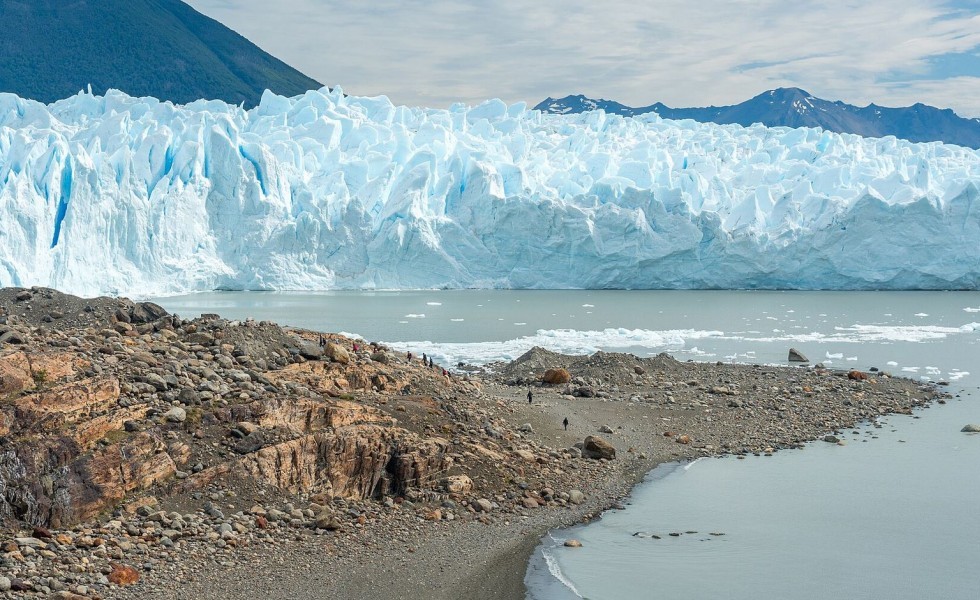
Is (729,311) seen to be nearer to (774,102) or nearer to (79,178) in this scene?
(79,178)

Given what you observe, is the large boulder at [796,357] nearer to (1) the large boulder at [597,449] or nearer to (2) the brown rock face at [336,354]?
(1) the large boulder at [597,449]

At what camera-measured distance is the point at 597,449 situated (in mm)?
10625

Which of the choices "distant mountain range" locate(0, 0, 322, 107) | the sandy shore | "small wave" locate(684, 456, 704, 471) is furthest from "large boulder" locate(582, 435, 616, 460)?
"distant mountain range" locate(0, 0, 322, 107)

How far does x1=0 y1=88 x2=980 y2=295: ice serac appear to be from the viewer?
4038 cm

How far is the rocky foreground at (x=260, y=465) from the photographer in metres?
6.55

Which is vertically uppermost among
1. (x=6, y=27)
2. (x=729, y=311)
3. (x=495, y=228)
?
(x=6, y=27)

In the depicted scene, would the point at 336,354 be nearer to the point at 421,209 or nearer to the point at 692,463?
the point at 692,463

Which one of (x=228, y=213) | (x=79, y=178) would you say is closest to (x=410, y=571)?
(x=79, y=178)

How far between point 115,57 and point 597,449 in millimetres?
93540

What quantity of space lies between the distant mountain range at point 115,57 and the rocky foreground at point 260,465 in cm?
8219

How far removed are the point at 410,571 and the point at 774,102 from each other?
143431 mm

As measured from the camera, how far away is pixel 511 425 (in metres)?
10.9

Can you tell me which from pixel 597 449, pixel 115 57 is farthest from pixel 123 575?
pixel 115 57

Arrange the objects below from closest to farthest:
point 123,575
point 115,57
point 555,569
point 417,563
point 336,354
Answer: point 123,575 < point 417,563 < point 555,569 < point 336,354 < point 115,57
